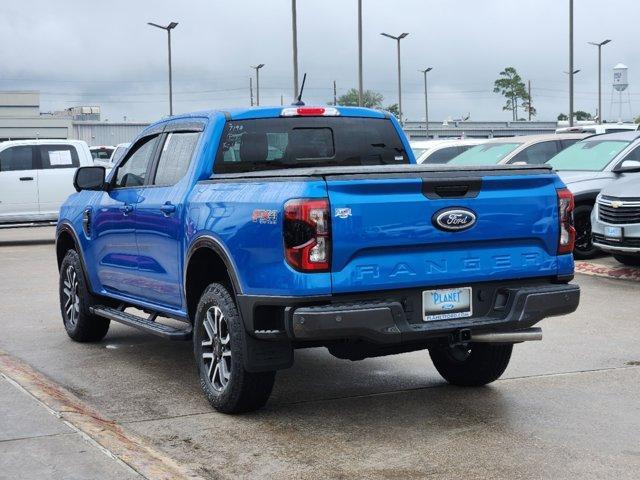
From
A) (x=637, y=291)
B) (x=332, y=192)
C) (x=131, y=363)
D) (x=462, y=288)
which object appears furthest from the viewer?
(x=637, y=291)

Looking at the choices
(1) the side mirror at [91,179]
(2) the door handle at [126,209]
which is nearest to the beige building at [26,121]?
(1) the side mirror at [91,179]

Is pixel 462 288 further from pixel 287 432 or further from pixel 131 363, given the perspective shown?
pixel 131 363

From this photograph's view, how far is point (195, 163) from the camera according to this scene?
7.23 m

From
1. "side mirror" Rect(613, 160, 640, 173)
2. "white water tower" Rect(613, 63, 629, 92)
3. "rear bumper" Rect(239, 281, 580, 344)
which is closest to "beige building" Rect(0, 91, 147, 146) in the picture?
"white water tower" Rect(613, 63, 629, 92)

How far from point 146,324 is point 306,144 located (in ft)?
5.61

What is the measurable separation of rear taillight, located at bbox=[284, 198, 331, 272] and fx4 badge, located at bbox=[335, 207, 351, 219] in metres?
0.05

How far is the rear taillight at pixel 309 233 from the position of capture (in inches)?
229

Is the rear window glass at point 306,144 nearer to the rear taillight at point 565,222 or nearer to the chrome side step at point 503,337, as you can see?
the rear taillight at point 565,222

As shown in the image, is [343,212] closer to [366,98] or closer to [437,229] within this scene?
[437,229]

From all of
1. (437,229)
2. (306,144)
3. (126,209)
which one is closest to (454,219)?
(437,229)

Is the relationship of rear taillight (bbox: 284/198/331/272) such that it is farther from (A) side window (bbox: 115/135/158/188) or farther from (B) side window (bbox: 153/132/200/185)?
(A) side window (bbox: 115/135/158/188)

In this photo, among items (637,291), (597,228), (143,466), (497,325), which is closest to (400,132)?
(497,325)

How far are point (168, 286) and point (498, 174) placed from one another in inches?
97.8

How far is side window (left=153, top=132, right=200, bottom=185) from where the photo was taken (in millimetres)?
7508
